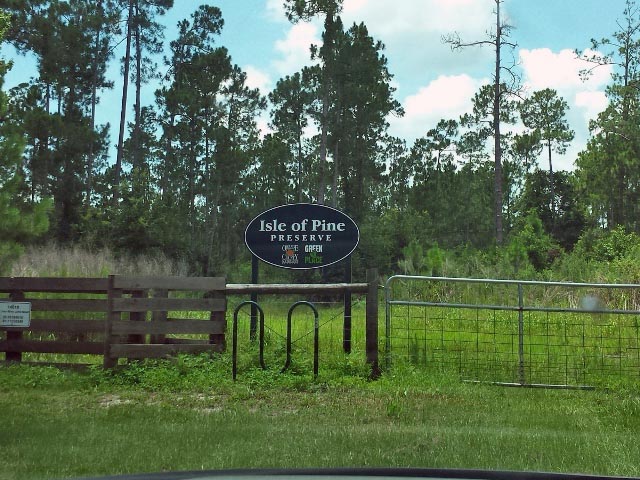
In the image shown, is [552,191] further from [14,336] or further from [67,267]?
[14,336]

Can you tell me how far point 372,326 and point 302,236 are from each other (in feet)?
8.47

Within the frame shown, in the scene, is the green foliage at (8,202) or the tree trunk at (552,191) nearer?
the green foliage at (8,202)

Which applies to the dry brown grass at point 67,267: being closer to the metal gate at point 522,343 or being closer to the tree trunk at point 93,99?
the metal gate at point 522,343

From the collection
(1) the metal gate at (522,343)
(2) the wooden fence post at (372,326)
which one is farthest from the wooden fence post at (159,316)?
(1) the metal gate at (522,343)

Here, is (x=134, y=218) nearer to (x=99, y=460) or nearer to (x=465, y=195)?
(x=99, y=460)

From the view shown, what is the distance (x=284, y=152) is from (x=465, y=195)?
1596 centimetres

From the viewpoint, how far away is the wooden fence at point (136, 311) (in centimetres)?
959

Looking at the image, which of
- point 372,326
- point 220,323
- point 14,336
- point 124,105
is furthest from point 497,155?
point 14,336

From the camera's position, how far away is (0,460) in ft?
17.7

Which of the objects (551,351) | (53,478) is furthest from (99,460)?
(551,351)

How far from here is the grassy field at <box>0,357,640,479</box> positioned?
17.2 ft

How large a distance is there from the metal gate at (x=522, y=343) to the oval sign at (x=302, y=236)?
4.90 feet

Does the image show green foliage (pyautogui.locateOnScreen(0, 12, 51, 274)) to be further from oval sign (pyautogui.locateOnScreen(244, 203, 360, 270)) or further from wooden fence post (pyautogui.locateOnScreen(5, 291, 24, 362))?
oval sign (pyautogui.locateOnScreen(244, 203, 360, 270))

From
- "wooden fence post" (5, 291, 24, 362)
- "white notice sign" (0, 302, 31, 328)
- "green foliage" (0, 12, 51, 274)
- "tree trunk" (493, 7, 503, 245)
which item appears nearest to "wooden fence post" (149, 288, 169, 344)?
"white notice sign" (0, 302, 31, 328)
